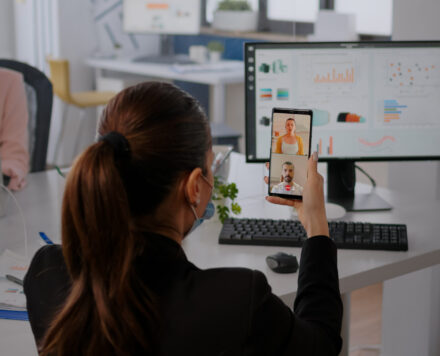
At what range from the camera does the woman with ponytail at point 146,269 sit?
0.87 m

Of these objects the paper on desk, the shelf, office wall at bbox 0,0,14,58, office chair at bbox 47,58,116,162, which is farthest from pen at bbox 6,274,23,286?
office wall at bbox 0,0,14,58

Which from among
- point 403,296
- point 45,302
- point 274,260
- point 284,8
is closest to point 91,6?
point 284,8

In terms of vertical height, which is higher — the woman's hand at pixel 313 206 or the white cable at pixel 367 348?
the woman's hand at pixel 313 206

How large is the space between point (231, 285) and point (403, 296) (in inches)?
56.9

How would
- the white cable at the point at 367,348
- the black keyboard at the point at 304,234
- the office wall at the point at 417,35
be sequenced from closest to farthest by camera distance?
the black keyboard at the point at 304,234 → the office wall at the point at 417,35 → the white cable at the point at 367,348

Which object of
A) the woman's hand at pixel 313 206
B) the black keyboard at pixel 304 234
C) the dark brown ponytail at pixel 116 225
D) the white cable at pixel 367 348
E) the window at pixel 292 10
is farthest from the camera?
the window at pixel 292 10

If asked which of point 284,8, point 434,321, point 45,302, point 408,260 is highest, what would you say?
point 284,8

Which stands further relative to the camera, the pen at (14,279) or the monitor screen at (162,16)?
the monitor screen at (162,16)

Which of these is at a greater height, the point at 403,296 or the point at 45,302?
the point at 45,302

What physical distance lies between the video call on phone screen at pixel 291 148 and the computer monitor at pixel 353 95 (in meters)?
0.41

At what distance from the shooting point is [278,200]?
1.38 m

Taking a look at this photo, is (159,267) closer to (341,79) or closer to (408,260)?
(408,260)

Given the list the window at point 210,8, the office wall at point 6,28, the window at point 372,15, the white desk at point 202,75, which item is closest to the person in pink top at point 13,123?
the white desk at point 202,75

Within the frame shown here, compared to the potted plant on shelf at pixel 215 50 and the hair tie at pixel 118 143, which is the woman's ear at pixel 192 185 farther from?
the potted plant on shelf at pixel 215 50
